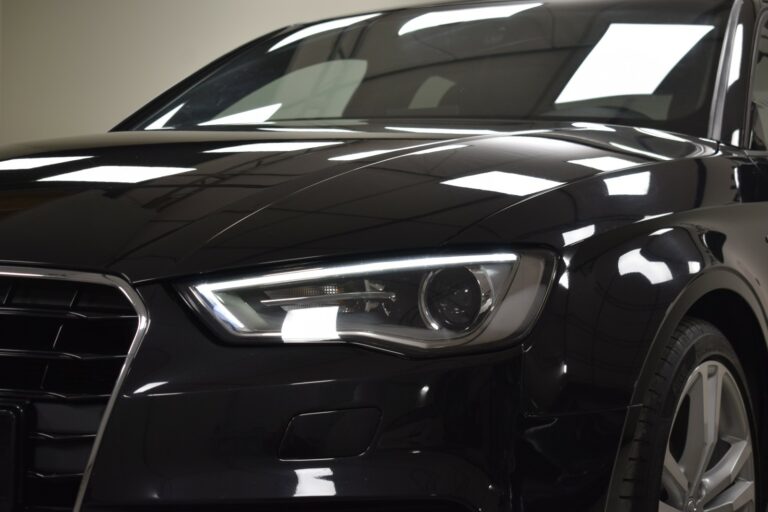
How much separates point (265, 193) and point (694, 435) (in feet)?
2.60

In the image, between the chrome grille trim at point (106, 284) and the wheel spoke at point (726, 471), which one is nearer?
the chrome grille trim at point (106, 284)

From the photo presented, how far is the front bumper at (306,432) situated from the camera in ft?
4.31

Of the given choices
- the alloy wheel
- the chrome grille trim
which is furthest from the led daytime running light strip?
the alloy wheel

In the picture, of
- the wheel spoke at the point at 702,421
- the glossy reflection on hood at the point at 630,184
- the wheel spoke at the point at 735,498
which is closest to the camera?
the glossy reflection on hood at the point at 630,184

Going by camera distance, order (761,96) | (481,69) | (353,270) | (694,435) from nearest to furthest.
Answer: (353,270), (694,435), (761,96), (481,69)

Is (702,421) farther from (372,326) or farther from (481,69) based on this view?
(481,69)

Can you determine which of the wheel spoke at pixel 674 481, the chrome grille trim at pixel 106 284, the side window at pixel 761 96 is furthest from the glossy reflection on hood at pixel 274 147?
the side window at pixel 761 96

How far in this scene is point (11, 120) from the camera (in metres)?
10.7

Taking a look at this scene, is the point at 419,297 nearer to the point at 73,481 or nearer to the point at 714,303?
the point at 73,481

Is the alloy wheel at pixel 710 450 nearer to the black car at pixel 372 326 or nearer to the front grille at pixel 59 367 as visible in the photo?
the black car at pixel 372 326

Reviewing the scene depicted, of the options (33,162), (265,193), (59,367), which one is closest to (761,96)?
(265,193)

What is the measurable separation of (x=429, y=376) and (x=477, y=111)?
4.15ft

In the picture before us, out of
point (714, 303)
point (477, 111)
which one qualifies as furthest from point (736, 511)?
point (477, 111)

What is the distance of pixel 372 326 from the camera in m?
1.39
